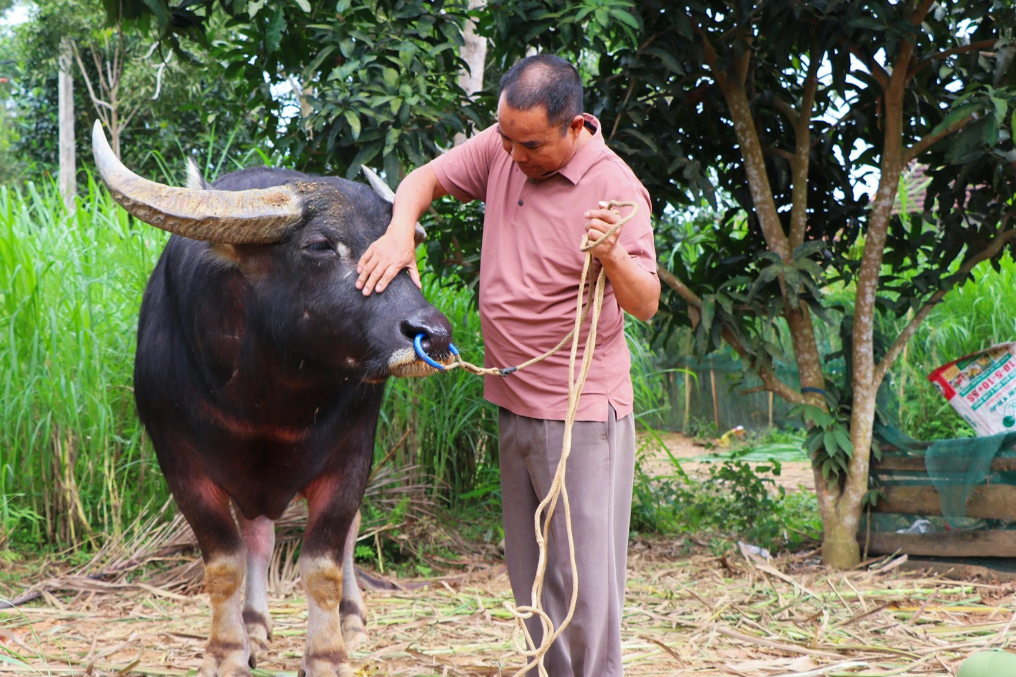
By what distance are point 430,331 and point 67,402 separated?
2.74 m

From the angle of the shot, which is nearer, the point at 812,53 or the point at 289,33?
the point at 289,33

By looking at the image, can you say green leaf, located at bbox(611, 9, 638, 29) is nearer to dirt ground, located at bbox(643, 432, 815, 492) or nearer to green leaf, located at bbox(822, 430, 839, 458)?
green leaf, located at bbox(822, 430, 839, 458)

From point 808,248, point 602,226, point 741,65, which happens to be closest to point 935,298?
point 808,248

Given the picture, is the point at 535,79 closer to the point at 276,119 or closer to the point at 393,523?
the point at 276,119

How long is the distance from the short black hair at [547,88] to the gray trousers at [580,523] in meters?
0.73

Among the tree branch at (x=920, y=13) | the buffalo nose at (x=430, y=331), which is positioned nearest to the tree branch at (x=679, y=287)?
the tree branch at (x=920, y=13)

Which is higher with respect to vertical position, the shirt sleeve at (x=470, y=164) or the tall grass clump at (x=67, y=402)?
the shirt sleeve at (x=470, y=164)

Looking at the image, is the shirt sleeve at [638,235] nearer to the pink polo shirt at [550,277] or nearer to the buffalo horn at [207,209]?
the pink polo shirt at [550,277]

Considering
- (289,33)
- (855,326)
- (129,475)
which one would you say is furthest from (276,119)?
(855,326)

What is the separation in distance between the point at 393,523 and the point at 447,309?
119 cm

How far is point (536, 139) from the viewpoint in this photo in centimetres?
209

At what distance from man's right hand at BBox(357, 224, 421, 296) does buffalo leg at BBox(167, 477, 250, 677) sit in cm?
89

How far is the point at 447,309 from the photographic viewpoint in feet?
16.5

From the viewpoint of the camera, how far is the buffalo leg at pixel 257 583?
3174 mm
